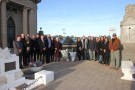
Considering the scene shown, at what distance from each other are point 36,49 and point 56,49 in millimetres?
1974

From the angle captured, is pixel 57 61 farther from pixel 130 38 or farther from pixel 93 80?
pixel 93 80

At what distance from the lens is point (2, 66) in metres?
8.48

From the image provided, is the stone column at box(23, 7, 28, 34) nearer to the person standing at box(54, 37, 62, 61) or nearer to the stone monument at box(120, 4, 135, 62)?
the person standing at box(54, 37, 62, 61)

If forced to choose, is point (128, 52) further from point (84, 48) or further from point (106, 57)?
point (84, 48)

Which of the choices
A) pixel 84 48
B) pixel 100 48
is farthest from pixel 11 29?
pixel 100 48

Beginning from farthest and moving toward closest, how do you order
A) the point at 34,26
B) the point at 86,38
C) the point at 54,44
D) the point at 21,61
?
1. the point at 34,26
2. the point at 86,38
3. the point at 54,44
4. the point at 21,61

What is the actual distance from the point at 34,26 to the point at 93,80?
2261 centimetres

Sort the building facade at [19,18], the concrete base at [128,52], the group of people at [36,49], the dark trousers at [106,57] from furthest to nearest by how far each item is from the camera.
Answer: the building facade at [19,18], the dark trousers at [106,57], the concrete base at [128,52], the group of people at [36,49]

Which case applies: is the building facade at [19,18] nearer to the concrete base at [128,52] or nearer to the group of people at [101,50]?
the group of people at [101,50]

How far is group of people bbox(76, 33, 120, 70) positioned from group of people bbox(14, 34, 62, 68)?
77.9 inches

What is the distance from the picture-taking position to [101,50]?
1591 cm

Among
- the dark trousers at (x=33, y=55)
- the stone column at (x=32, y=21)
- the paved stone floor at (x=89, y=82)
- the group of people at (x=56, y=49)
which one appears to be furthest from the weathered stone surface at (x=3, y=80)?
the stone column at (x=32, y=21)

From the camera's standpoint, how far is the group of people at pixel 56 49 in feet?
43.9

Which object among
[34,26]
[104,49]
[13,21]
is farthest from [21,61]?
[34,26]
